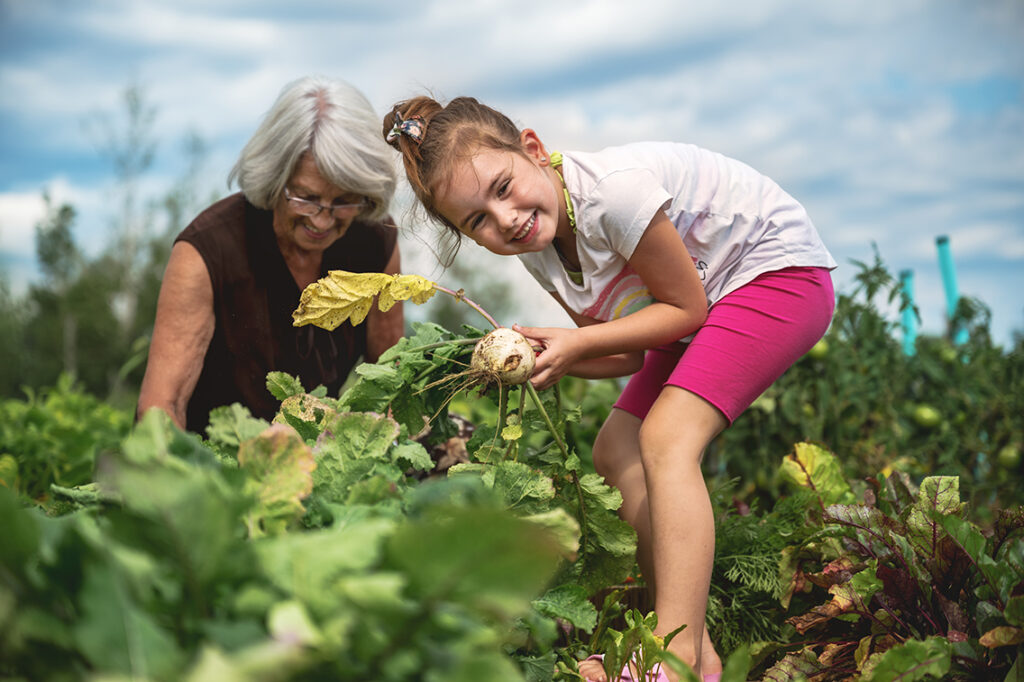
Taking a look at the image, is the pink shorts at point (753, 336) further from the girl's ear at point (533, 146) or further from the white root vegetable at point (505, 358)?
the girl's ear at point (533, 146)

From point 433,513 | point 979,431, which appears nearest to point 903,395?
point 979,431

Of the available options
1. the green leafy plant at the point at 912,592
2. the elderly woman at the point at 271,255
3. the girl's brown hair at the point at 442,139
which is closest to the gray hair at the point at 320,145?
the elderly woman at the point at 271,255

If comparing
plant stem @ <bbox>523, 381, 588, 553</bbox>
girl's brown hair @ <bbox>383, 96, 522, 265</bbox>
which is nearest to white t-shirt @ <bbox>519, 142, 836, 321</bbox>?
girl's brown hair @ <bbox>383, 96, 522, 265</bbox>

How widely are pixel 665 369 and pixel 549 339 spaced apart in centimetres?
59

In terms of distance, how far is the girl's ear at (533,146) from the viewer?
233 cm

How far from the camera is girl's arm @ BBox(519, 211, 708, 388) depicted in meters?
2.04

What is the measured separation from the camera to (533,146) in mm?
2363

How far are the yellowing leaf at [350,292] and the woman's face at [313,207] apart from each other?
755mm

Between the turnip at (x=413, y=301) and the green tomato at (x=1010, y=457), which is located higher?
the turnip at (x=413, y=301)

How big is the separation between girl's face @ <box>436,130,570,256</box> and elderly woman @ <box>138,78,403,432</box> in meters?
0.67

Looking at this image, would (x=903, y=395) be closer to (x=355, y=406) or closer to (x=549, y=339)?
(x=549, y=339)

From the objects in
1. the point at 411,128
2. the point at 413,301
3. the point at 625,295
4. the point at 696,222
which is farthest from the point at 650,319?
the point at 411,128

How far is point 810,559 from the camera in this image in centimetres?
214

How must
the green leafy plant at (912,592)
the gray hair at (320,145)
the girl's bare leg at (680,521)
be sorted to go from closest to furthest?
1. the green leafy plant at (912,592)
2. the girl's bare leg at (680,521)
3. the gray hair at (320,145)
